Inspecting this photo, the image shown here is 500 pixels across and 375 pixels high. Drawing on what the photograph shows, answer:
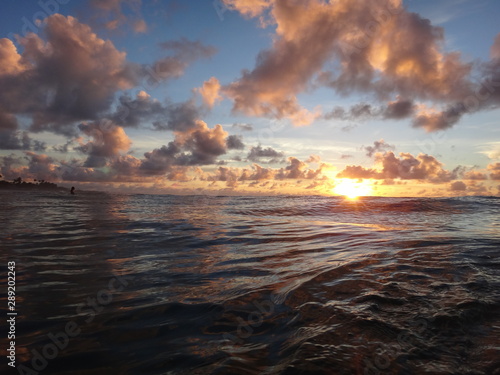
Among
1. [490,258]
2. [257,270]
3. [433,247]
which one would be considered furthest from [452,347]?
[433,247]

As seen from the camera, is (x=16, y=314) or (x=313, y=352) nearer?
(x=313, y=352)

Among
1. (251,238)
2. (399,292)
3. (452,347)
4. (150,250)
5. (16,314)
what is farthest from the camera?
(251,238)

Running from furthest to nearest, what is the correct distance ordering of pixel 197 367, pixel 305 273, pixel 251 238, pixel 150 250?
pixel 251 238 → pixel 150 250 → pixel 305 273 → pixel 197 367

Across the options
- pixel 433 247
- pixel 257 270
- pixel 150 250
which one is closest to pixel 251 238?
pixel 150 250

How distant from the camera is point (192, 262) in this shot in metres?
7.20

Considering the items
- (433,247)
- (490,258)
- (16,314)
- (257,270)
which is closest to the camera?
(16,314)

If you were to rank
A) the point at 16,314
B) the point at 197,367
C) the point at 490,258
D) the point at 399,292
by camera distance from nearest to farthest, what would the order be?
the point at 197,367, the point at 16,314, the point at 399,292, the point at 490,258

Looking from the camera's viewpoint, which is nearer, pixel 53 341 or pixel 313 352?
pixel 313 352

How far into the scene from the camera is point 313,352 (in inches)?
114

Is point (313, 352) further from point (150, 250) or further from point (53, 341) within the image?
point (150, 250)

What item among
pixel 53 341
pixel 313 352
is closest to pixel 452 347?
pixel 313 352

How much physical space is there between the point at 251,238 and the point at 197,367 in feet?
26.6

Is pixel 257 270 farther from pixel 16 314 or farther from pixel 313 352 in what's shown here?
pixel 16 314

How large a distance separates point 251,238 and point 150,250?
12.7 feet
